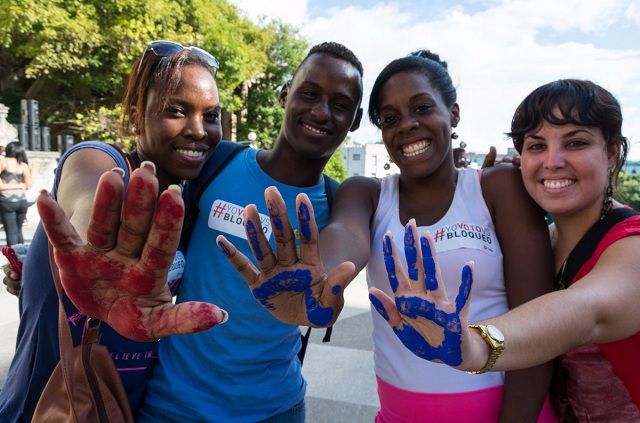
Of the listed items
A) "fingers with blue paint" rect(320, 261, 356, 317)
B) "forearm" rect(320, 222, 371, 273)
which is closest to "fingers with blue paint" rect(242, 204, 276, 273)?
"fingers with blue paint" rect(320, 261, 356, 317)

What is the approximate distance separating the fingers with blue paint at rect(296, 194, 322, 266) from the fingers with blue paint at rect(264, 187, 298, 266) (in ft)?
0.09

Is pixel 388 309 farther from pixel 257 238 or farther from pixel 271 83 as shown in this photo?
pixel 271 83

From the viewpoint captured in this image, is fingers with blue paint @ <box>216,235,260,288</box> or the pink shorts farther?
the pink shorts

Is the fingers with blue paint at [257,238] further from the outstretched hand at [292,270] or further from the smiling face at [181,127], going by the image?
the smiling face at [181,127]

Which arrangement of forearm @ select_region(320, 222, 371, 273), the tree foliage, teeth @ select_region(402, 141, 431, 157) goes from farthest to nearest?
the tree foliage → teeth @ select_region(402, 141, 431, 157) → forearm @ select_region(320, 222, 371, 273)

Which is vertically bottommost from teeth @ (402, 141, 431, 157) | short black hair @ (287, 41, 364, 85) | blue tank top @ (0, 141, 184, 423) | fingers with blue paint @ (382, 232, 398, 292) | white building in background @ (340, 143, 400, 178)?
white building in background @ (340, 143, 400, 178)

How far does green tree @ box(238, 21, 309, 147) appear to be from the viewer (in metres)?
20.3

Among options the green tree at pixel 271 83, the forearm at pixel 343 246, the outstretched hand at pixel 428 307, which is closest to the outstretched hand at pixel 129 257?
Result: the outstretched hand at pixel 428 307

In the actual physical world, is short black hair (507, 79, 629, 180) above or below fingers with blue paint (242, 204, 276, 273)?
above

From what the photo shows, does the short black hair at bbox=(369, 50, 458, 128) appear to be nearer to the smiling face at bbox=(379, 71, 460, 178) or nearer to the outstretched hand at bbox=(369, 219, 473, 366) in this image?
the smiling face at bbox=(379, 71, 460, 178)

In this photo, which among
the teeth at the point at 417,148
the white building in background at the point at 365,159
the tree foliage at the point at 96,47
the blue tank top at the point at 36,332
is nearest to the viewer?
the blue tank top at the point at 36,332

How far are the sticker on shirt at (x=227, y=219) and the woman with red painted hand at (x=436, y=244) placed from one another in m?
0.32

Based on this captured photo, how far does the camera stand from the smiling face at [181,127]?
1.57 metres

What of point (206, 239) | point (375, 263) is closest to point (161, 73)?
point (206, 239)
